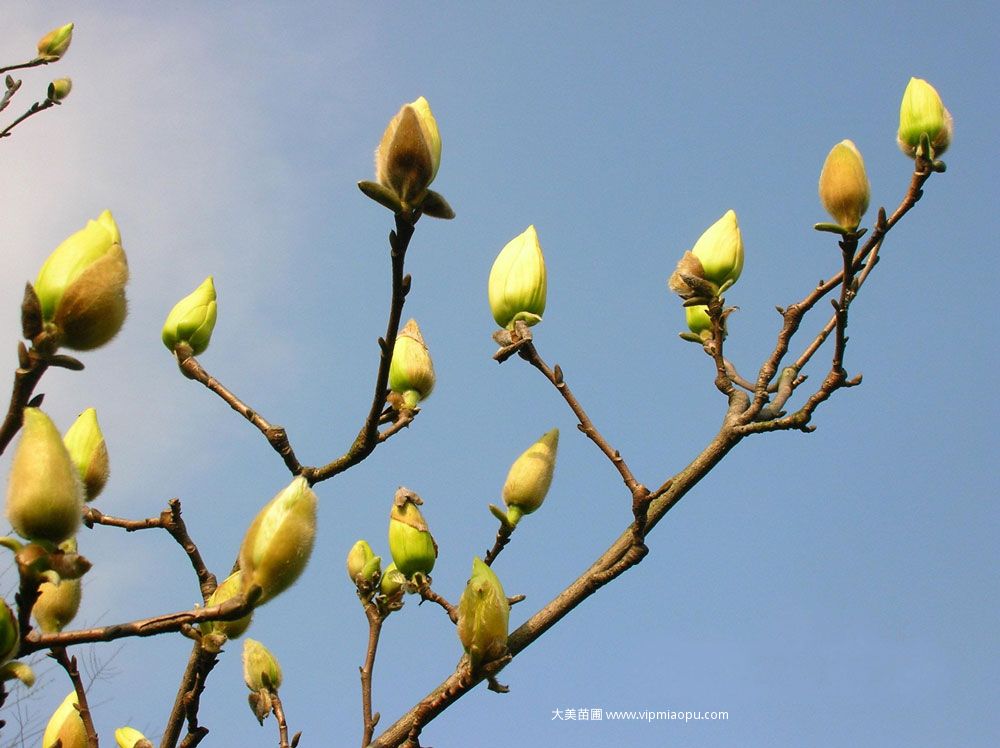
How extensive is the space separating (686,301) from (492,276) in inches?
13.5

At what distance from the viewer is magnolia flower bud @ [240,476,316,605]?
3.15 ft

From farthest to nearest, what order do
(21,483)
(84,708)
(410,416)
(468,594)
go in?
(410,416) < (84,708) < (468,594) < (21,483)

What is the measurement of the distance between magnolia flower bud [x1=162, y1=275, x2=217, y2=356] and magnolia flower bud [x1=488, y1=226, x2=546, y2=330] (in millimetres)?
515

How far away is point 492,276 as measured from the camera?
164 cm

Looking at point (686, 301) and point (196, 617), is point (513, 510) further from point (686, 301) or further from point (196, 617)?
point (196, 617)

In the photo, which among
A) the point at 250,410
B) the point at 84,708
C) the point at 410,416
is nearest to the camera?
the point at 84,708

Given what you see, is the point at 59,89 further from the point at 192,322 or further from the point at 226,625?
the point at 226,625

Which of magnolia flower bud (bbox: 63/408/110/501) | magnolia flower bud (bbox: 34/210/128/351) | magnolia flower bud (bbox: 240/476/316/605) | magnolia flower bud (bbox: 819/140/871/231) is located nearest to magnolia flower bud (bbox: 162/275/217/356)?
magnolia flower bud (bbox: 63/408/110/501)

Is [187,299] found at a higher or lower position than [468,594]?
higher

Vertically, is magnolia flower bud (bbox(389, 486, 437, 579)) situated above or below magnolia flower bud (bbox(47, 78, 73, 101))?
below

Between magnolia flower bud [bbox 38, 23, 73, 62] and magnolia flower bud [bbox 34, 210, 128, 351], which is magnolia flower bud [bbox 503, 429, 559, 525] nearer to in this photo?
magnolia flower bud [bbox 34, 210, 128, 351]

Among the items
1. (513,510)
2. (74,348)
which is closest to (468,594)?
(513,510)

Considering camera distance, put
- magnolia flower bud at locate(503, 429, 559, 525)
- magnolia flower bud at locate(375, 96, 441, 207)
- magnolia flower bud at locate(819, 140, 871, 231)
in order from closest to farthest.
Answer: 1. magnolia flower bud at locate(375, 96, 441, 207)
2. magnolia flower bud at locate(819, 140, 871, 231)
3. magnolia flower bud at locate(503, 429, 559, 525)

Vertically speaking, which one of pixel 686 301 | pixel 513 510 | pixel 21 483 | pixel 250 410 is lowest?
pixel 21 483
